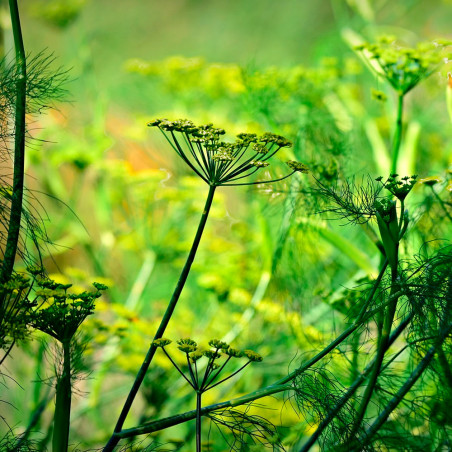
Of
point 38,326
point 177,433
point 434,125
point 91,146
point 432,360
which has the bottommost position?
point 177,433

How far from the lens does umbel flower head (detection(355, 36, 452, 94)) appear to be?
1.08 m

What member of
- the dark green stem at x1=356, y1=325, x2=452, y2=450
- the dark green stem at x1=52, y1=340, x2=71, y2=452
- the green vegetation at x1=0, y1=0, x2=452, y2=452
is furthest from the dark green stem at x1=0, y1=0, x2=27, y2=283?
the dark green stem at x1=356, y1=325, x2=452, y2=450

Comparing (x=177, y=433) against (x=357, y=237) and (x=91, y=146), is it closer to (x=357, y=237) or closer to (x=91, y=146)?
(x=357, y=237)

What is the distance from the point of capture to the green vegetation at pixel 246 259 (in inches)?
31.6

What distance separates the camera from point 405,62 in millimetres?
1082

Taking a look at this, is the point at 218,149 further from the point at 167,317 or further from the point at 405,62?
the point at 405,62

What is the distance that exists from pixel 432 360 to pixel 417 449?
0.46ft

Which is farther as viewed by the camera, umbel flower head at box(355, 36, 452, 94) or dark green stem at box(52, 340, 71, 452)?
umbel flower head at box(355, 36, 452, 94)

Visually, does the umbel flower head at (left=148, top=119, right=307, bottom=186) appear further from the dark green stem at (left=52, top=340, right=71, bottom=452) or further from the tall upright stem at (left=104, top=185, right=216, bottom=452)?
the dark green stem at (left=52, top=340, right=71, bottom=452)

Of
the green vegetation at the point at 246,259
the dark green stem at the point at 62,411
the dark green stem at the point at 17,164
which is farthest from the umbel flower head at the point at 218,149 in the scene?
the dark green stem at the point at 62,411

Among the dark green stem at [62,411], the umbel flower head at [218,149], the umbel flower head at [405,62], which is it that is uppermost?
the umbel flower head at [405,62]

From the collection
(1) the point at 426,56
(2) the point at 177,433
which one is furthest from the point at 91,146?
(1) the point at 426,56

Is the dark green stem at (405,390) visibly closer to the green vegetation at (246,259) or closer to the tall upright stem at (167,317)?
the green vegetation at (246,259)

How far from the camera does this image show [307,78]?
5.37 ft
